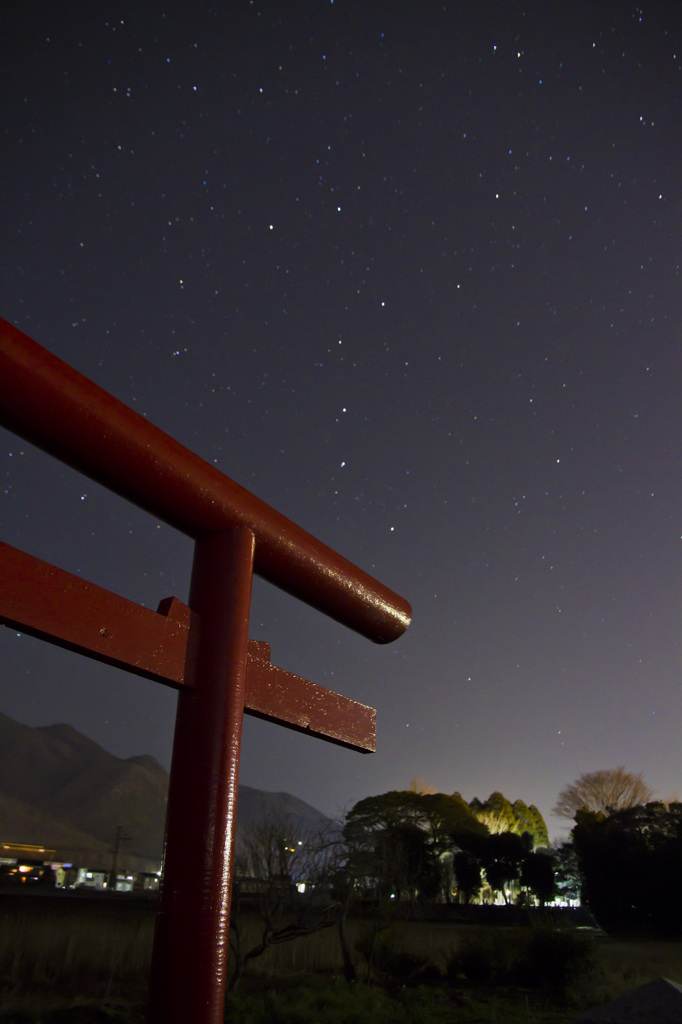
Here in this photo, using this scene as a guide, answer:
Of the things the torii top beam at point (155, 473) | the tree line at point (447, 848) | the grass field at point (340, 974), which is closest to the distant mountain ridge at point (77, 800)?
the tree line at point (447, 848)

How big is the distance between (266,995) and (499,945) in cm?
711

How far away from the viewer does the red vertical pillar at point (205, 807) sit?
184 centimetres

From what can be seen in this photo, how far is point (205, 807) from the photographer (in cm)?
198

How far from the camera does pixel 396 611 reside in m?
3.09

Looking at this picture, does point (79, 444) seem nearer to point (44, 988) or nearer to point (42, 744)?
point (44, 988)

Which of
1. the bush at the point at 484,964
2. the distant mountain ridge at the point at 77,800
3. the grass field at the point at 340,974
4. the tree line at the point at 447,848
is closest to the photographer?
the grass field at the point at 340,974

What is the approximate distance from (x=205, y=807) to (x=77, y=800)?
165191 mm

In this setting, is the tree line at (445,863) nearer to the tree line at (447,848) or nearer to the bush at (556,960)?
the tree line at (447,848)

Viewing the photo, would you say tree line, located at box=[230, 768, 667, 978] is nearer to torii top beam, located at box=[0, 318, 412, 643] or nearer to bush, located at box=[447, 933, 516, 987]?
bush, located at box=[447, 933, 516, 987]

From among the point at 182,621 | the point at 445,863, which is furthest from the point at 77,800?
the point at 182,621

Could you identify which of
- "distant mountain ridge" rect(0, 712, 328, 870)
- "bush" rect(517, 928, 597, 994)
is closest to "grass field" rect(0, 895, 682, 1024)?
"bush" rect(517, 928, 597, 994)

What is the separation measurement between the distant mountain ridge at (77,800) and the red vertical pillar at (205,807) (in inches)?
3939

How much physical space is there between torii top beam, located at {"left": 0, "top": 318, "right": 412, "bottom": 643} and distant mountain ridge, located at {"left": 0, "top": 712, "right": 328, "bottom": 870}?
9962cm

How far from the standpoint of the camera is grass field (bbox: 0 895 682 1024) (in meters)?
11.6
